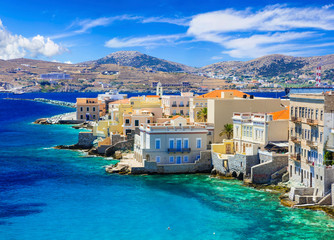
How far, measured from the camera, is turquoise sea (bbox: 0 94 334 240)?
31.3m

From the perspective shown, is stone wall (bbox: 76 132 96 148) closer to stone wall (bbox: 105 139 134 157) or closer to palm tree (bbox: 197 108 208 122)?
stone wall (bbox: 105 139 134 157)

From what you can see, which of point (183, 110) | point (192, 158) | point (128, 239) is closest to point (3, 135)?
point (183, 110)

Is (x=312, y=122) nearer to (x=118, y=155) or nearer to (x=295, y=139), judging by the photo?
(x=295, y=139)

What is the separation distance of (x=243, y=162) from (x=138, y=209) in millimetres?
12753

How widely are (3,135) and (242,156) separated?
6156cm

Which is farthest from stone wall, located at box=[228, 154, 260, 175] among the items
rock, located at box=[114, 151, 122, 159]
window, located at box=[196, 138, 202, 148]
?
rock, located at box=[114, 151, 122, 159]

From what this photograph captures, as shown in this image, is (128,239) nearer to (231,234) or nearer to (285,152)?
(231,234)

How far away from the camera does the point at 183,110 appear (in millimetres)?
80188

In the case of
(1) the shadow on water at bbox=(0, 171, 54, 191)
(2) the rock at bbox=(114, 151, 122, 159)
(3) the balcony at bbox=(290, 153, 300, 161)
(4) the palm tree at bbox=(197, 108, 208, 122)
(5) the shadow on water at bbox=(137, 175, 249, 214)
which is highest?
(4) the palm tree at bbox=(197, 108, 208, 122)

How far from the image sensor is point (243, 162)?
4391cm

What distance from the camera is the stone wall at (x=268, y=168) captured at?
136 feet

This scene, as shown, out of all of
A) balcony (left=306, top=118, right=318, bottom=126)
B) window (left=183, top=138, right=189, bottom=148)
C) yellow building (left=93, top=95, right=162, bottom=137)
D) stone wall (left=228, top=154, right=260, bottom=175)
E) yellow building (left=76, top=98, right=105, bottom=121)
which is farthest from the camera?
yellow building (left=76, top=98, right=105, bottom=121)

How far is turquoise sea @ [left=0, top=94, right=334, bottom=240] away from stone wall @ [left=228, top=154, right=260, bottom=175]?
1580mm

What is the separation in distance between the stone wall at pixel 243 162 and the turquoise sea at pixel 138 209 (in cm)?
158
